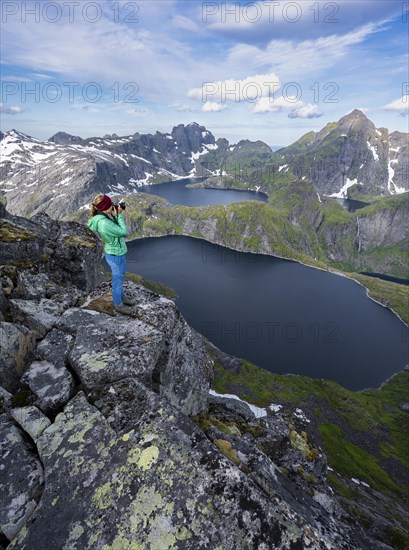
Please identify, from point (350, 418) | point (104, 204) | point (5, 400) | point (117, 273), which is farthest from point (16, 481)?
point (350, 418)

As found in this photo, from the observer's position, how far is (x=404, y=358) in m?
180

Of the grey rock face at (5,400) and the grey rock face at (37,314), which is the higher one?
the grey rock face at (37,314)

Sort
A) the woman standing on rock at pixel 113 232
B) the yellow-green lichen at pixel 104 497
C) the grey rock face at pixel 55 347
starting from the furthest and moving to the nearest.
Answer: the woman standing on rock at pixel 113 232, the grey rock face at pixel 55 347, the yellow-green lichen at pixel 104 497

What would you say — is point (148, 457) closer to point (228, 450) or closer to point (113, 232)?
point (228, 450)

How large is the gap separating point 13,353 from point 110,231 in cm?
648

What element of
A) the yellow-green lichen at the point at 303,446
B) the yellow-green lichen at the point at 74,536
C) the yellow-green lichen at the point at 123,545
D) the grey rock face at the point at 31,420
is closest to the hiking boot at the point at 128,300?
the grey rock face at the point at 31,420

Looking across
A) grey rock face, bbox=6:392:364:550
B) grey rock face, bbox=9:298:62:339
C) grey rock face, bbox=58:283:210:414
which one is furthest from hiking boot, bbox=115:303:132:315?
grey rock face, bbox=6:392:364:550

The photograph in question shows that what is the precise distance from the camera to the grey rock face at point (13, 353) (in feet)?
39.4

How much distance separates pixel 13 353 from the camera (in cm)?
1253

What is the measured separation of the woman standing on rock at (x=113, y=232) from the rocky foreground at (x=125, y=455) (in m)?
0.87

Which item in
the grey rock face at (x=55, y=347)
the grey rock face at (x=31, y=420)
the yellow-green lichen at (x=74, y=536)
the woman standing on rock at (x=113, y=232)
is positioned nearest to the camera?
the yellow-green lichen at (x=74, y=536)

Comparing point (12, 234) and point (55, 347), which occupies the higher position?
point (12, 234)

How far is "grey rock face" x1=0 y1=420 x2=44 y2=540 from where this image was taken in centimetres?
789

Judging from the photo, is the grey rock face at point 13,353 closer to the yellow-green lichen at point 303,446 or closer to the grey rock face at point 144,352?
the grey rock face at point 144,352
